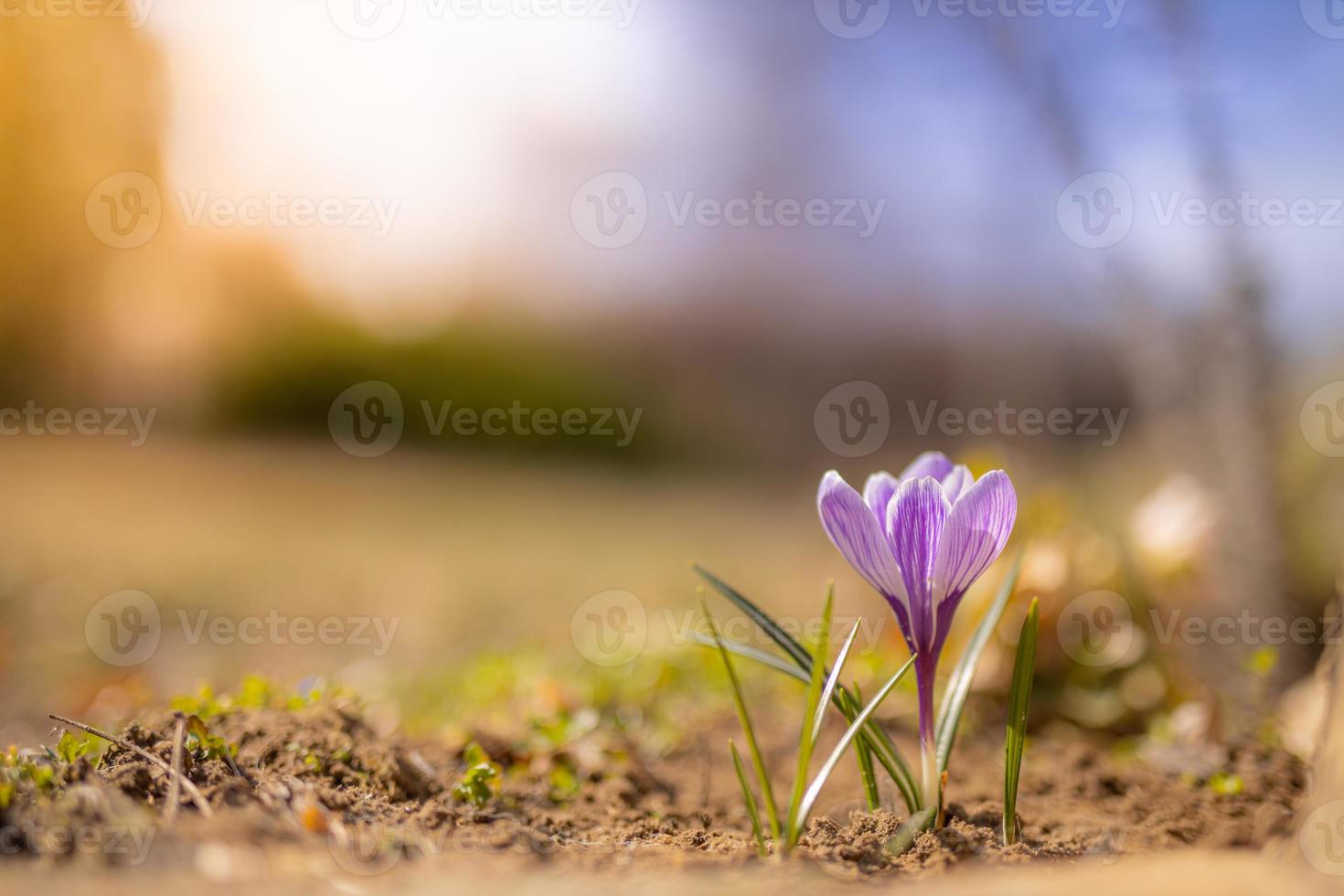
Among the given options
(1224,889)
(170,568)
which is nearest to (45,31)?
(170,568)

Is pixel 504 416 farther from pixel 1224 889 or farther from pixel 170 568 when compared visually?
pixel 1224 889

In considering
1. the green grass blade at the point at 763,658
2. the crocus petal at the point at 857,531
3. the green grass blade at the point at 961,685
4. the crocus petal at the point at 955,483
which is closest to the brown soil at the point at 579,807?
the green grass blade at the point at 961,685

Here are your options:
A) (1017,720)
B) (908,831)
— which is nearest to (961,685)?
(1017,720)

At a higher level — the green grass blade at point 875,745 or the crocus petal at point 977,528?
the crocus petal at point 977,528

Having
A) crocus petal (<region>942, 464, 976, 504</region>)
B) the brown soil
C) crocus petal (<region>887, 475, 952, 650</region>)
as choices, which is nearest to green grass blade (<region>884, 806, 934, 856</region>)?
the brown soil

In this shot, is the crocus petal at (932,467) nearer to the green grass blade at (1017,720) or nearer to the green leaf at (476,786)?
the green grass blade at (1017,720)

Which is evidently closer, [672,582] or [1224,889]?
[1224,889]
